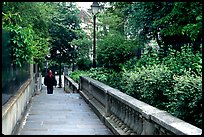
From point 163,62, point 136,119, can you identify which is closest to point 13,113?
point 136,119

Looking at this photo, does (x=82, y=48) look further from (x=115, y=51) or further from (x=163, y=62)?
(x=163, y=62)

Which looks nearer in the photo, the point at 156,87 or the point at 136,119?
the point at 136,119

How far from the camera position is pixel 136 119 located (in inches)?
229

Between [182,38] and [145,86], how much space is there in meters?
8.16

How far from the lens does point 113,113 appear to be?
7.93 meters

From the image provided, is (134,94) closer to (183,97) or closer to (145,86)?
(145,86)

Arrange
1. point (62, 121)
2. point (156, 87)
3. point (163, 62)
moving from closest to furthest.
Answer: point (156, 87) → point (62, 121) → point (163, 62)

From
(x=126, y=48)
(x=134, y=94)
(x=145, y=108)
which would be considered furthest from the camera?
(x=126, y=48)

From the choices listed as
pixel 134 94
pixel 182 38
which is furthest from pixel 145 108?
pixel 182 38

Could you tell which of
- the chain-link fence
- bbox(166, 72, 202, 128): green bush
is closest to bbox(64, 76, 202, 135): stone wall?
bbox(166, 72, 202, 128): green bush

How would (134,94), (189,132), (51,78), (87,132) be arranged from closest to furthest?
(189,132)
(87,132)
(134,94)
(51,78)

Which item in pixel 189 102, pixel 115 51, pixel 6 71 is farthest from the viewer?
pixel 115 51

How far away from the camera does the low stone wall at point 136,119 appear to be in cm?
396

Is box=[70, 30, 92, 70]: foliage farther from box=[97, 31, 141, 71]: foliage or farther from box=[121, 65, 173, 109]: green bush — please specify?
box=[121, 65, 173, 109]: green bush
